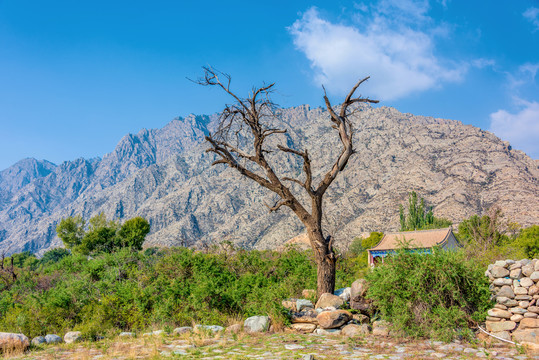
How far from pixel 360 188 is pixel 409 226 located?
91.8ft

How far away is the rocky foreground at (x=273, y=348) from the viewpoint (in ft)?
19.4

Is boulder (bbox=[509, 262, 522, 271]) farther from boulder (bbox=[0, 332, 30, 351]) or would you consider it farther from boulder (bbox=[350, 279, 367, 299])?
boulder (bbox=[0, 332, 30, 351])

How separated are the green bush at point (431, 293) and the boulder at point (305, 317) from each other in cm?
A: 154

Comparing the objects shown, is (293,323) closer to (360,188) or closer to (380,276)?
(380,276)

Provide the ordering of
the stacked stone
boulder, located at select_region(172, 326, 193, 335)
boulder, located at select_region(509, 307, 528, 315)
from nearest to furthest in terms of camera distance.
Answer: the stacked stone → boulder, located at select_region(509, 307, 528, 315) → boulder, located at select_region(172, 326, 193, 335)

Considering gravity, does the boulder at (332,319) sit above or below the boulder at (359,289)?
below

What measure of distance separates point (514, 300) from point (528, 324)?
0.50 m

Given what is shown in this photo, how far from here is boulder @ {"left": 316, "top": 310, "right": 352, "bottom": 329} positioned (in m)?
8.12

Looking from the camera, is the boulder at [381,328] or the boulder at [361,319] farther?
the boulder at [361,319]

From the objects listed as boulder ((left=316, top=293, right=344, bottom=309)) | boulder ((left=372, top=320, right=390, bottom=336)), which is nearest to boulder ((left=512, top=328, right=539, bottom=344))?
boulder ((left=372, top=320, right=390, bottom=336))

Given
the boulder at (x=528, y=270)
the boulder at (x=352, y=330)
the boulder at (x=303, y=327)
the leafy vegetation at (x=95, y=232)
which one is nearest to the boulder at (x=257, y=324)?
the boulder at (x=303, y=327)

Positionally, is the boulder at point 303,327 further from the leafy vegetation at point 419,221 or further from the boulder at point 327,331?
the leafy vegetation at point 419,221

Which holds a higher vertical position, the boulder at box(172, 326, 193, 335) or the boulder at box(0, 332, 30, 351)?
the boulder at box(0, 332, 30, 351)

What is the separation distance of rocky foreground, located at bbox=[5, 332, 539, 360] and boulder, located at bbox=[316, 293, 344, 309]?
1.39m
